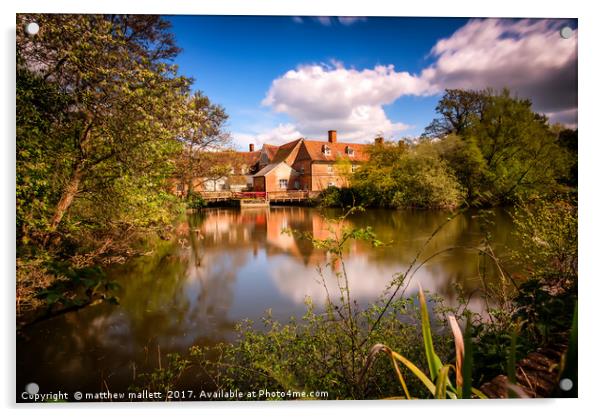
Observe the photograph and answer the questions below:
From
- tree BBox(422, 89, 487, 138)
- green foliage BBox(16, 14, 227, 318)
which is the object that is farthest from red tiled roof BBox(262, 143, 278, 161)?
tree BBox(422, 89, 487, 138)

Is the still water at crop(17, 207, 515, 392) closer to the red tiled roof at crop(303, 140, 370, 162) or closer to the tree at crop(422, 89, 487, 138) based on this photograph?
the red tiled roof at crop(303, 140, 370, 162)

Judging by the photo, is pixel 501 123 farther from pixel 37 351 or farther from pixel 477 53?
pixel 37 351

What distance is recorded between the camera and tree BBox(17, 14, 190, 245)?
8.94 feet

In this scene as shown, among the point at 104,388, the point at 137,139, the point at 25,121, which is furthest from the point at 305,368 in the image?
the point at 25,121

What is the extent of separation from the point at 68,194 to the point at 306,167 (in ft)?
13.9

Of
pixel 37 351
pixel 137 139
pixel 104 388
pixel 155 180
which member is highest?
pixel 137 139

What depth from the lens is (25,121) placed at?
9.03 ft

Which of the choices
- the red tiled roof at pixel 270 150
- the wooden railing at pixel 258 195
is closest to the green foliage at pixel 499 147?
the red tiled roof at pixel 270 150

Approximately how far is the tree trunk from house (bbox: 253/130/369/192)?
2.34m

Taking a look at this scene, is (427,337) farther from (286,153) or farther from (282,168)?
(282,168)

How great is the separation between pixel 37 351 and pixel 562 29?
502 centimetres

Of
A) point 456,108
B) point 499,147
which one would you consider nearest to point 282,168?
point 456,108

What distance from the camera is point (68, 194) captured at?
3.34 meters

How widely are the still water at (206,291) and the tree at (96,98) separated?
3.33 ft
